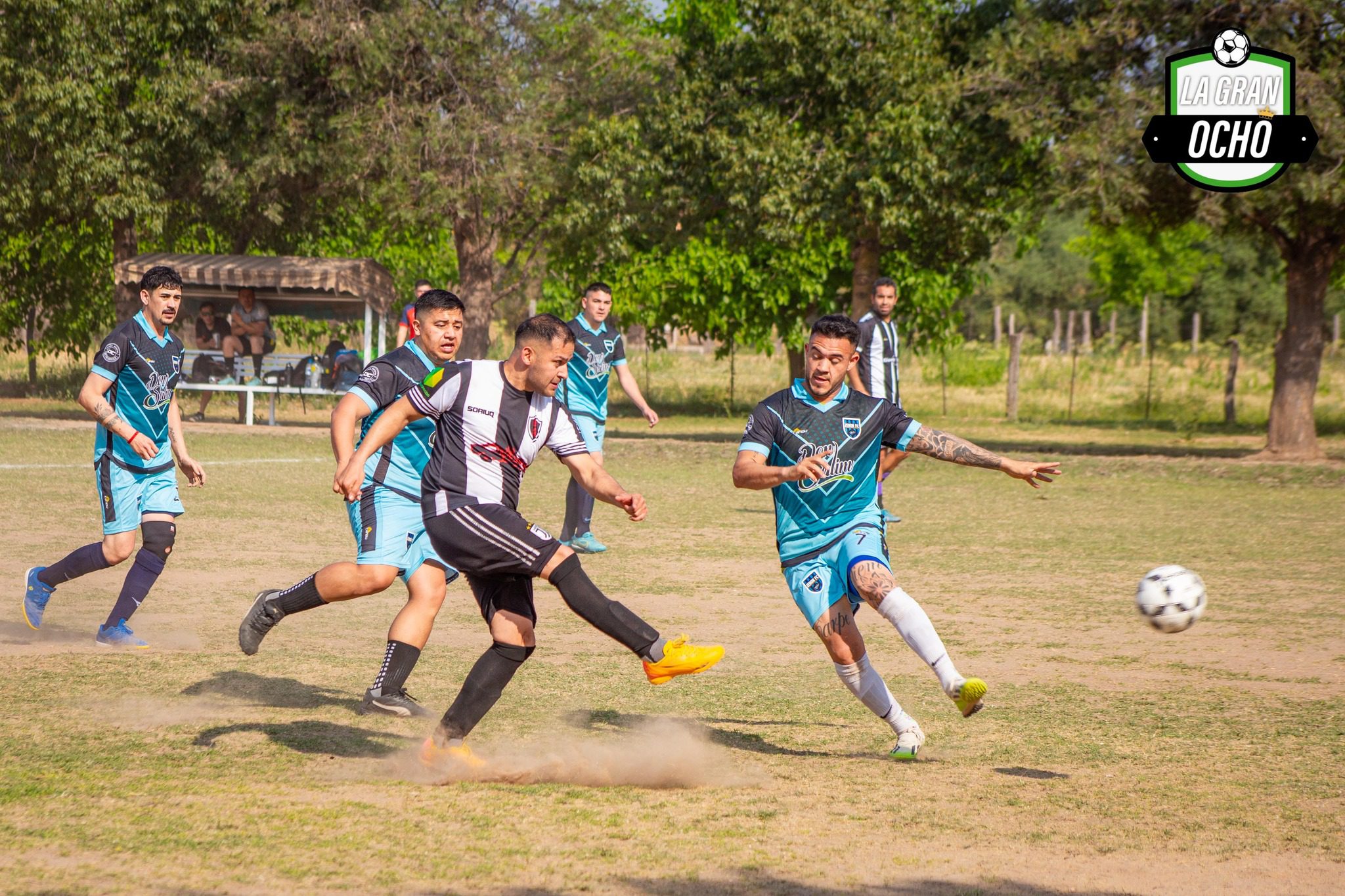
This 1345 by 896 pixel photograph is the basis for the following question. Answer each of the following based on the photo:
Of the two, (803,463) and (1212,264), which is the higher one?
(1212,264)

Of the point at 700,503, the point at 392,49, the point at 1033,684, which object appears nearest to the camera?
the point at 1033,684

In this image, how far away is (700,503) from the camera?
48.3 ft

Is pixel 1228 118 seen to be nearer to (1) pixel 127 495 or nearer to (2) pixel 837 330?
(2) pixel 837 330

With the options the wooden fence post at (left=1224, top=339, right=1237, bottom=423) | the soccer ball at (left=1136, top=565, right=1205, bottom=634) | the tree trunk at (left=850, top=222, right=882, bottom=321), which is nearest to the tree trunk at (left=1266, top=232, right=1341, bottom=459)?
the wooden fence post at (left=1224, top=339, right=1237, bottom=423)

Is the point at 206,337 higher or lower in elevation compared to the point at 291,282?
lower

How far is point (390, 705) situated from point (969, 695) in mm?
2534

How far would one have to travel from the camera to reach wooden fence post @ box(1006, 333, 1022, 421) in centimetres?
2922

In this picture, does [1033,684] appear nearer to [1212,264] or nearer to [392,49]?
[392,49]

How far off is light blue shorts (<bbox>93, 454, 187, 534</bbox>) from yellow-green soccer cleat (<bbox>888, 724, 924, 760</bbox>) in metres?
4.30

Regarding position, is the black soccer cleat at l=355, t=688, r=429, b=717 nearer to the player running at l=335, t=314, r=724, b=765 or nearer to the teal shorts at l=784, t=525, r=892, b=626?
the player running at l=335, t=314, r=724, b=765

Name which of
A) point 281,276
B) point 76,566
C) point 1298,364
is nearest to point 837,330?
point 76,566

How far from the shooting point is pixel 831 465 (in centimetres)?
576

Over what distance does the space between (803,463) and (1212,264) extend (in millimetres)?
50674

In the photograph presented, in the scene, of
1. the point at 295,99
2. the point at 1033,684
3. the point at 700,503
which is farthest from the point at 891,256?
the point at 1033,684
